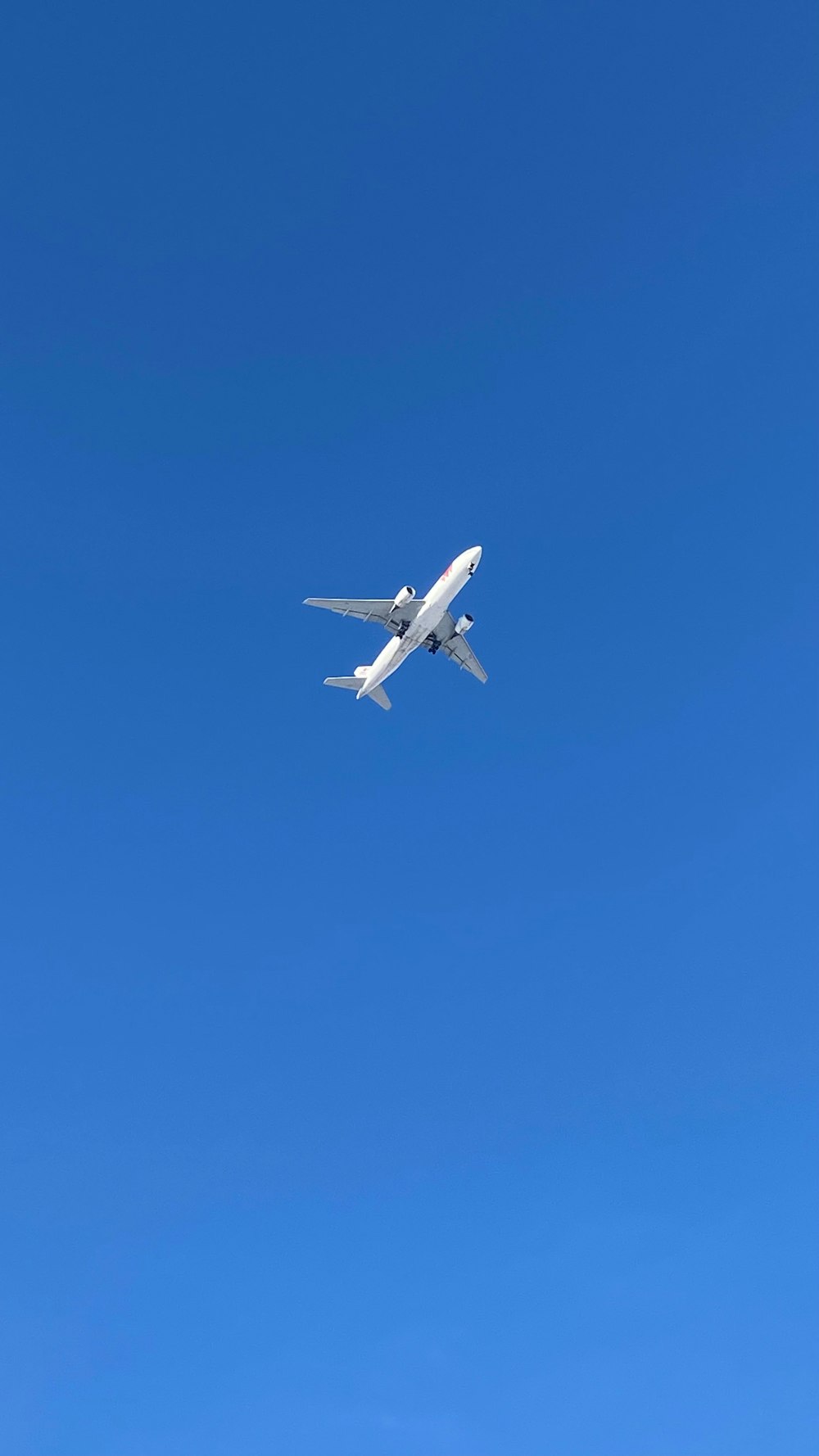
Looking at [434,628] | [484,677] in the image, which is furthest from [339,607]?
[484,677]

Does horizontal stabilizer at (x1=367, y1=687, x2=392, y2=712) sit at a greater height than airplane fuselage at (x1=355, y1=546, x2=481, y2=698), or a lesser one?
greater

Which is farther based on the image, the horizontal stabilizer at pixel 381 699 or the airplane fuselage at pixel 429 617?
the horizontal stabilizer at pixel 381 699

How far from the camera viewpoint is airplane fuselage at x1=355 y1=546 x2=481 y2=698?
129000 millimetres

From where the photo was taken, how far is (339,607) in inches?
5349

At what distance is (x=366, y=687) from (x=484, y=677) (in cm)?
1446

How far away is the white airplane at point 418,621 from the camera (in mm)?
129750

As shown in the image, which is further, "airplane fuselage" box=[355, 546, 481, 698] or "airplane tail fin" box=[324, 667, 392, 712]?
"airplane tail fin" box=[324, 667, 392, 712]

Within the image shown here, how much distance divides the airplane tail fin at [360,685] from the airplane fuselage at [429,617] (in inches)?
214

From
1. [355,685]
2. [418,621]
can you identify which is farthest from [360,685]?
[418,621]

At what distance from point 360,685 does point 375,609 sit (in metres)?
16.7

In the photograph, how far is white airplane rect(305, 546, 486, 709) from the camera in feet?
426

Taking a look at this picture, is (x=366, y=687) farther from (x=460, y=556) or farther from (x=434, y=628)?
(x=460, y=556)

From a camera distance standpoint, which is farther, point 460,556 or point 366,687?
point 366,687

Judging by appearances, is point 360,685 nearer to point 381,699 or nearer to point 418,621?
point 381,699
